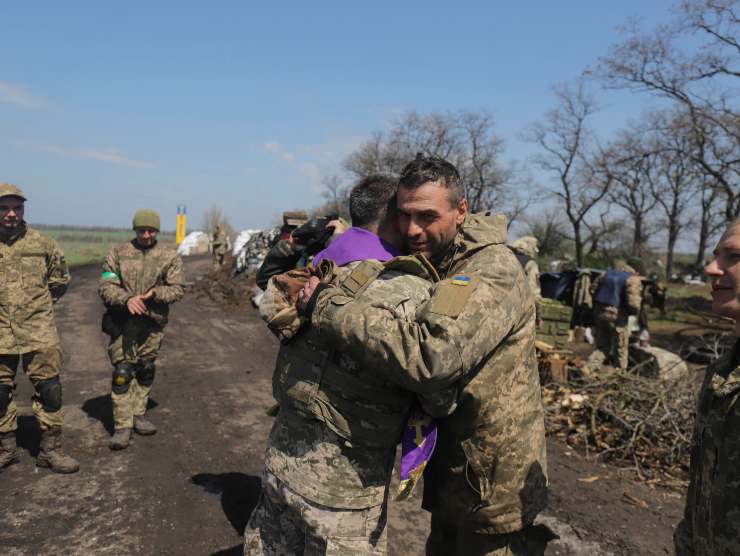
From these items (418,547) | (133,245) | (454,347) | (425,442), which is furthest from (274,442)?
(133,245)

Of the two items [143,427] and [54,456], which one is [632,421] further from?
[54,456]

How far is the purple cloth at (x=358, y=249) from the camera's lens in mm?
2158

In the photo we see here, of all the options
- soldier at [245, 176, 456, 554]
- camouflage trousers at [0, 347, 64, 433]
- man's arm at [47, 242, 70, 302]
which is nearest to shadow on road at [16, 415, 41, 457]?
camouflage trousers at [0, 347, 64, 433]

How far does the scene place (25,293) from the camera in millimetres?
4820

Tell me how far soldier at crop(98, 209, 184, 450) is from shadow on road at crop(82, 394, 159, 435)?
0.37m

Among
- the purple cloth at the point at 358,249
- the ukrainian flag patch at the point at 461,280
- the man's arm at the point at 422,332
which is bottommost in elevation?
the man's arm at the point at 422,332

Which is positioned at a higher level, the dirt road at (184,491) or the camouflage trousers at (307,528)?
the camouflage trousers at (307,528)

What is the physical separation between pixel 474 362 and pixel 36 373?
433 cm

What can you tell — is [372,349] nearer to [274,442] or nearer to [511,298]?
[511,298]

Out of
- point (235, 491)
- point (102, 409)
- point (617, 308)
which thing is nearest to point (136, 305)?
point (102, 409)

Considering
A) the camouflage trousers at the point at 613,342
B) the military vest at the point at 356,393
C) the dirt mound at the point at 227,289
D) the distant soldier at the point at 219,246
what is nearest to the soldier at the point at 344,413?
the military vest at the point at 356,393

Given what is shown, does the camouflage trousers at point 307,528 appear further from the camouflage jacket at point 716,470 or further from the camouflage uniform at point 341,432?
the camouflage jacket at point 716,470

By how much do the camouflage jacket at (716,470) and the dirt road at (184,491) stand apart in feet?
7.53

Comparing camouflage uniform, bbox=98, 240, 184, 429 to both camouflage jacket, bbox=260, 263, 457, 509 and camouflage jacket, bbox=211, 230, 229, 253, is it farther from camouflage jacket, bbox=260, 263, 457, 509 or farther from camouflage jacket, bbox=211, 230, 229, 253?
camouflage jacket, bbox=211, 230, 229, 253
